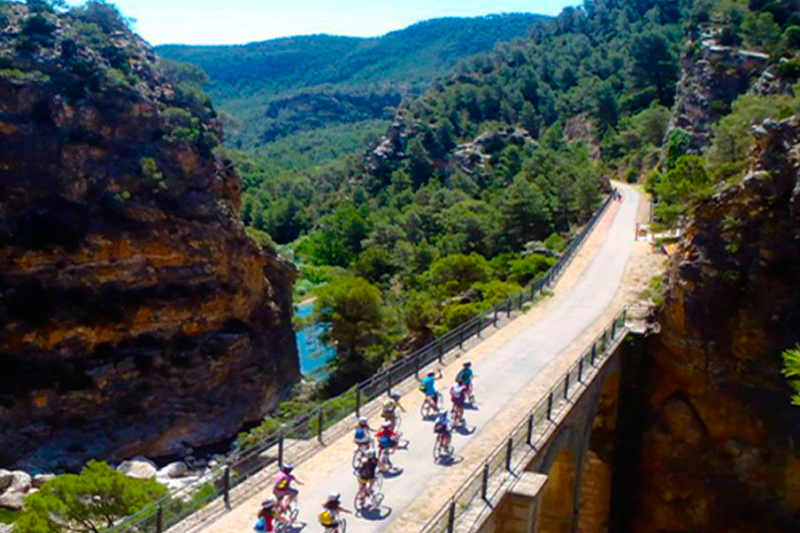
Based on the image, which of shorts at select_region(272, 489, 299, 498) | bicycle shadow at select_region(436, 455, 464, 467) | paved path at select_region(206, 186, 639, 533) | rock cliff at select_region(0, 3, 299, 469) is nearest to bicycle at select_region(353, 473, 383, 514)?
paved path at select_region(206, 186, 639, 533)

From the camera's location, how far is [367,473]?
16000 millimetres

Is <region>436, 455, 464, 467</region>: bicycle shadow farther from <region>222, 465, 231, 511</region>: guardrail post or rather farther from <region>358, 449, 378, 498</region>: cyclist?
<region>222, 465, 231, 511</region>: guardrail post

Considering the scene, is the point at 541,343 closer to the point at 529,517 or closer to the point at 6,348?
the point at 529,517

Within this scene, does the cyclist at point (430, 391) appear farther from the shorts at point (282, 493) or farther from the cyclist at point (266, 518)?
the cyclist at point (266, 518)

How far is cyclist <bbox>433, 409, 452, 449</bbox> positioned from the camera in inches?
741

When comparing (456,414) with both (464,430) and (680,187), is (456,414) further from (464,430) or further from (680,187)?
(680,187)

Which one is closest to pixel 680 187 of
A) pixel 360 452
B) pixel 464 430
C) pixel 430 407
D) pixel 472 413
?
pixel 472 413

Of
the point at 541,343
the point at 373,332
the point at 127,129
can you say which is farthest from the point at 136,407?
the point at 541,343

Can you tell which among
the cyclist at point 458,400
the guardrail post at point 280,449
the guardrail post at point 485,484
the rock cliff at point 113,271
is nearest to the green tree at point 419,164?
the rock cliff at point 113,271

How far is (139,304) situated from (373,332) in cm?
1757

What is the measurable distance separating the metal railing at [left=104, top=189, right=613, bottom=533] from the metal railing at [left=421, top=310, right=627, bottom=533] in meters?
4.49

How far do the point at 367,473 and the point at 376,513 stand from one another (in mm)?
881

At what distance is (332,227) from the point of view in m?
117

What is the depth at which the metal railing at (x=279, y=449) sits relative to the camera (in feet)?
48.5
